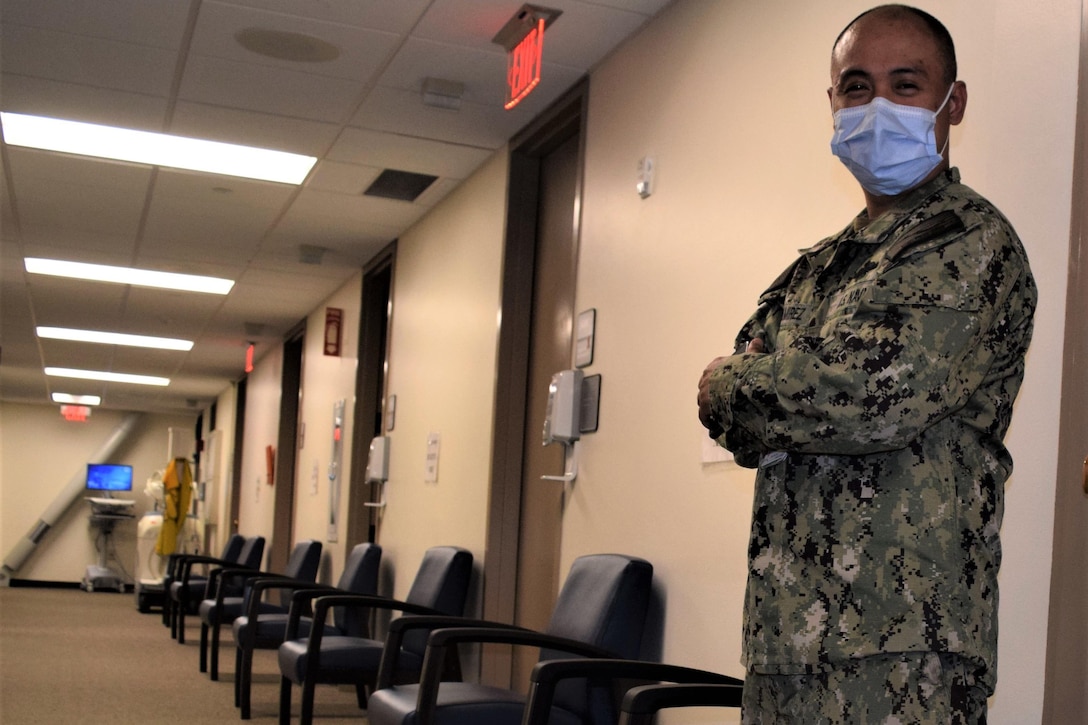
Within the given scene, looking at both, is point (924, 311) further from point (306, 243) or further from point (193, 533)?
point (193, 533)

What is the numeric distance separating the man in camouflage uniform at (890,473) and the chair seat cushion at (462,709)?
1692mm

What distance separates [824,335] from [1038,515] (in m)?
0.79

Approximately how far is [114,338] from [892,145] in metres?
10.4

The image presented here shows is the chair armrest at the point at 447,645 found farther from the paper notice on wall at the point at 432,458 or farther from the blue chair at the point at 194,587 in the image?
the blue chair at the point at 194,587

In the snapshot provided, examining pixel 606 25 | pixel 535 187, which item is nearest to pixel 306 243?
pixel 535 187

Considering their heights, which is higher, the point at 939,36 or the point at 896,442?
the point at 939,36

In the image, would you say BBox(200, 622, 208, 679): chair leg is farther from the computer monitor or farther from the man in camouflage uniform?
the computer monitor

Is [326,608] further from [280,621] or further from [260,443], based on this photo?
[260,443]

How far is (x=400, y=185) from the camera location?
5.89 m

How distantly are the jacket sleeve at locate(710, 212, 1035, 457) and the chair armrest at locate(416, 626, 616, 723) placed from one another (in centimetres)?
168

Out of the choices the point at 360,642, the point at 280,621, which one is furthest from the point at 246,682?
the point at 360,642

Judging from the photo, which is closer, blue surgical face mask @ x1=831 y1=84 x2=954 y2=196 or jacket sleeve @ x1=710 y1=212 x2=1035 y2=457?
jacket sleeve @ x1=710 y1=212 x2=1035 y2=457

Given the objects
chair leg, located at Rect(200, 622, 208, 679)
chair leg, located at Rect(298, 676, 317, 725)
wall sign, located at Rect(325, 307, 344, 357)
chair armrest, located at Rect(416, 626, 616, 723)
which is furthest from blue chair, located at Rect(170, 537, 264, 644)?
chair armrest, located at Rect(416, 626, 616, 723)

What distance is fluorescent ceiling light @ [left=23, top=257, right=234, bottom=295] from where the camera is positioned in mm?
7891
